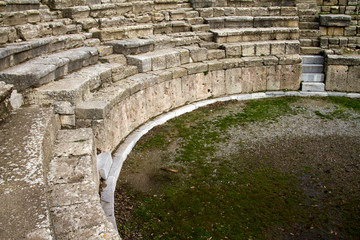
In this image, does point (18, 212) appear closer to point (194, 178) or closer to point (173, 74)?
point (194, 178)

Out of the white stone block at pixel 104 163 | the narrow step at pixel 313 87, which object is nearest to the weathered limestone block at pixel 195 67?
the narrow step at pixel 313 87

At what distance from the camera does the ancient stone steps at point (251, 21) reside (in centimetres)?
1082

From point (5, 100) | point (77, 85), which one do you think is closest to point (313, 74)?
point (77, 85)

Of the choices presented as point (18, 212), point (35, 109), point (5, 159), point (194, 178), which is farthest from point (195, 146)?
point (18, 212)

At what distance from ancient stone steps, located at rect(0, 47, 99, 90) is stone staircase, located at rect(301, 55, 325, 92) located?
5793 mm

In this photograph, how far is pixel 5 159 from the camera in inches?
144

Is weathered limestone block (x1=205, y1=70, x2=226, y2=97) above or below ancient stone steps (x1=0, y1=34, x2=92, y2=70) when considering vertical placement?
below

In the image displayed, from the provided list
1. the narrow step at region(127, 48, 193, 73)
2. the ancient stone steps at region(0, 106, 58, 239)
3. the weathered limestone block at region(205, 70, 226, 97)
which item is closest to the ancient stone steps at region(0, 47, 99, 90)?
the ancient stone steps at region(0, 106, 58, 239)

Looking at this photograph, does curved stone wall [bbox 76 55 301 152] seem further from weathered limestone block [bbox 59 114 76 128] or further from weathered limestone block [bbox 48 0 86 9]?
weathered limestone block [bbox 48 0 86 9]

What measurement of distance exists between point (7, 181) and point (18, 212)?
0.48 metres

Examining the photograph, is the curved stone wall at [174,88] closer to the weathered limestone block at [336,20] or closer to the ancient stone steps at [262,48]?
the ancient stone steps at [262,48]

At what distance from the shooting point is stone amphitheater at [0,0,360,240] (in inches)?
141

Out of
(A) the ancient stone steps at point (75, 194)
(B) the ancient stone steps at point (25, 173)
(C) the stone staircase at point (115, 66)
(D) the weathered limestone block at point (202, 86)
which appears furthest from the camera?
(D) the weathered limestone block at point (202, 86)

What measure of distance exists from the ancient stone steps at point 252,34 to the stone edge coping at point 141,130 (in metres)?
1.73
